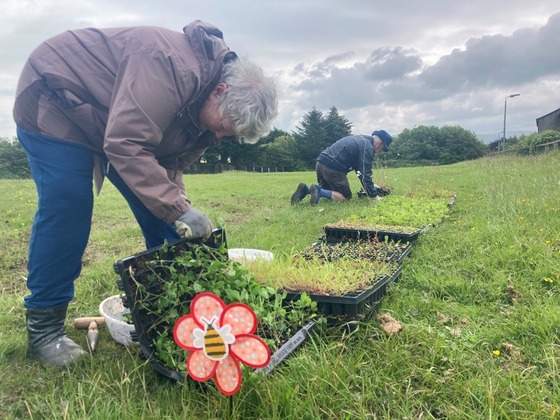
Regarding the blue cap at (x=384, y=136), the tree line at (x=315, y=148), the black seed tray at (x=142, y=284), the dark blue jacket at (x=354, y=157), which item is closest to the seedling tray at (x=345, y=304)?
the black seed tray at (x=142, y=284)

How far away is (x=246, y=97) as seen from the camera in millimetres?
1945

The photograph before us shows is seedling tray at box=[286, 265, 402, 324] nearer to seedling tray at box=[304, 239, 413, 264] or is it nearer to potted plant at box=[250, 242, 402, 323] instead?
potted plant at box=[250, 242, 402, 323]

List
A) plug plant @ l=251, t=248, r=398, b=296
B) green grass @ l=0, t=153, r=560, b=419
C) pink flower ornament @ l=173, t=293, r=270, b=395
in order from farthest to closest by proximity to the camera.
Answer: plug plant @ l=251, t=248, r=398, b=296 → green grass @ l=0, t=153, r=560, b=419 → pink flower ornament @ l=173, t=293, r=270, b=395

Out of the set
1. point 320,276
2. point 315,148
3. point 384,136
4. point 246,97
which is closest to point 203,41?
point 246,97

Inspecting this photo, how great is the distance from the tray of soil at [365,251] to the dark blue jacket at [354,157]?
349cm

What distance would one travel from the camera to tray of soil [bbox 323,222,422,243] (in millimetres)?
3672

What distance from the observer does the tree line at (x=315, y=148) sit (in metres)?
31.9

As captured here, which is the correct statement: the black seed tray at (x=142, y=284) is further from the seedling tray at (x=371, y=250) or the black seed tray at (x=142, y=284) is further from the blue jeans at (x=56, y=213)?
the seedling tray at (x=371, y=250)

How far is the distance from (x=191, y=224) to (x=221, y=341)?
0.75 metres

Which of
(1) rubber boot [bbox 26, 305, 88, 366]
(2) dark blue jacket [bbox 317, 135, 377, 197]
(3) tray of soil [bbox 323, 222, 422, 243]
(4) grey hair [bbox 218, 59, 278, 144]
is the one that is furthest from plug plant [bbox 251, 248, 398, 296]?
(2) dark blue jacket [bbox 317, 135, 377, 197]

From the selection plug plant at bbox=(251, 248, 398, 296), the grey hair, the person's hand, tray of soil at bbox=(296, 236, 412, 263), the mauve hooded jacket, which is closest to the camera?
the mauve hooded jacket

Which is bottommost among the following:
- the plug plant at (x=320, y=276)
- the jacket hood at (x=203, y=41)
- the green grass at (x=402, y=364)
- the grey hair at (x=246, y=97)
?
the green grass at (x=402, y=364)

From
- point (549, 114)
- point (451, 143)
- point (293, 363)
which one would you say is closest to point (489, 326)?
point (293, 363)

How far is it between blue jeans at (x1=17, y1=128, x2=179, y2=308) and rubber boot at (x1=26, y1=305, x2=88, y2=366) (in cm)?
5
